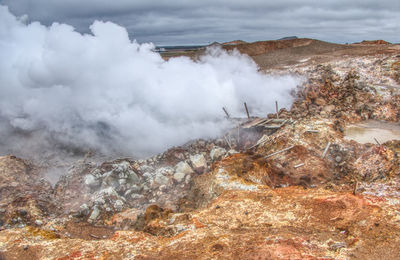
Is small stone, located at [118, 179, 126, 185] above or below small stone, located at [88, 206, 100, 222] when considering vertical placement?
above

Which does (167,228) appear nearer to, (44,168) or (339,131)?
(44,168)

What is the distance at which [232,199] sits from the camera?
5.35 meters

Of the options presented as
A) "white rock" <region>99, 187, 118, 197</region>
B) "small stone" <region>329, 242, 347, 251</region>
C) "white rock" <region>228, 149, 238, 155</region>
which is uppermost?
"white rock" <region>228, 149, 238, 155</region>

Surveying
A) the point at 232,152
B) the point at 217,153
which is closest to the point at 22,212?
the point at 217,153

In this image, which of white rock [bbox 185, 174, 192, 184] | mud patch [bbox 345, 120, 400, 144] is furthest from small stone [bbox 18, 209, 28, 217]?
mud patch [bbox 345, 120, 400, 144]

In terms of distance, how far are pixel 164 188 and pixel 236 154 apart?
207 cm

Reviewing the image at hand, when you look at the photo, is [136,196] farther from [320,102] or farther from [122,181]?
[320,102]

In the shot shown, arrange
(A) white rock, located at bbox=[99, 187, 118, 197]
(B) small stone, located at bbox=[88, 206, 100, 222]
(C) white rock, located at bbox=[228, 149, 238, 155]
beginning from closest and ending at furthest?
(B) small stone, located at bbox=[88, 206, 100, 222]
(A) white rock, located at bbox=[99, 187, 118, 197]
(C) white rock, located at bbox=[228, 149, 238, 155]

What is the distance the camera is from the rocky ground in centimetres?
391

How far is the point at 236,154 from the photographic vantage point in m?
7.37

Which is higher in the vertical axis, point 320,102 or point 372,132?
point 320,102

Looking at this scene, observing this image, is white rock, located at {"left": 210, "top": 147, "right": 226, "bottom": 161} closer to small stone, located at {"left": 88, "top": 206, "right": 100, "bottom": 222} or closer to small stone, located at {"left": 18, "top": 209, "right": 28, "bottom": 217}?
small stone, located at {"left": 88, "top": 206, "right": 100, "bottom": 222}

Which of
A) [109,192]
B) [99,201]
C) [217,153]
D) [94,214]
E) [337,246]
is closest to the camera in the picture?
[337,246]

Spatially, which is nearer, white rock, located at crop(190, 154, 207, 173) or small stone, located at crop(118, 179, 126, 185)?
small stone, located at crop(118, 179, 126, 185)
